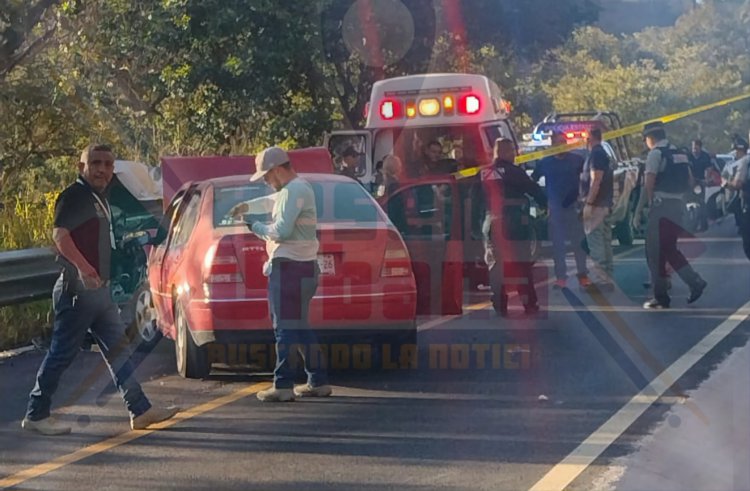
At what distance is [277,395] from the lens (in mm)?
8242

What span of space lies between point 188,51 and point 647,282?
8.54 metres

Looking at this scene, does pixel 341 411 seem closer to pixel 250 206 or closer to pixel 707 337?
pixel 250 206

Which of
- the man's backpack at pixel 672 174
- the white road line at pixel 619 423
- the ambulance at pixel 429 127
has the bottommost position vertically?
the white road line at pixel 619 423

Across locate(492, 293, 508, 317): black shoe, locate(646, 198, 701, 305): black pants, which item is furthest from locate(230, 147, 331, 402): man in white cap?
locate(646, 198, 701, 305): black pants

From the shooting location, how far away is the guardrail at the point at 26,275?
10391 millimetres

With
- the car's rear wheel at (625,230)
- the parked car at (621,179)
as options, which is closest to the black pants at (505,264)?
the parked car at (621,179)

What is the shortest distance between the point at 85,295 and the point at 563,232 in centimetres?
726

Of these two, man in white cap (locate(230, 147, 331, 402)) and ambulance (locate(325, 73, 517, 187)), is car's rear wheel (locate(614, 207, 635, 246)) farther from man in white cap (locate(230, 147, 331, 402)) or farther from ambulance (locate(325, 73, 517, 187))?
man in white cap (locate(230, 147, 331, 402))

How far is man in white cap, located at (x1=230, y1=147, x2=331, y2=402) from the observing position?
793 cm

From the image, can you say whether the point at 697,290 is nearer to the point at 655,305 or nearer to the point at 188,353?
the point at 655,305

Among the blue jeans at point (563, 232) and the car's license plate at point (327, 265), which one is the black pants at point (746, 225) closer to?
the blue jeans at point (563, 232)

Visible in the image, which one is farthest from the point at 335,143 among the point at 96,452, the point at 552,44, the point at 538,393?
the point at 96,452

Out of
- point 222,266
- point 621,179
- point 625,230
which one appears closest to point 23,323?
point 222,266

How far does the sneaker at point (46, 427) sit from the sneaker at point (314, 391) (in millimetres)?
1588
